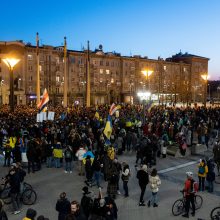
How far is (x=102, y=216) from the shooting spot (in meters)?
9.41

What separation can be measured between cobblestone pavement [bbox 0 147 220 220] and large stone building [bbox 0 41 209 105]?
47.9 m

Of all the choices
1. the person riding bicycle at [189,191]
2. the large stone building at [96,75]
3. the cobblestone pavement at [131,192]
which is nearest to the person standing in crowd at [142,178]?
the cobblestone pavement at [131,192]

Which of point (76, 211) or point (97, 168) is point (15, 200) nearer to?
point (97, 168)

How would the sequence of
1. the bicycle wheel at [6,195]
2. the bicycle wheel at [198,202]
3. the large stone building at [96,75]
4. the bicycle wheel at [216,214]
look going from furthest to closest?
the large stone building at [96,75]
the bicycle wheel at [6,195]
the bicycle wheel at [198,202]
the bicycle wheel at [216,214]

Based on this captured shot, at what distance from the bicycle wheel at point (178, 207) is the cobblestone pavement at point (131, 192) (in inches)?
7.9

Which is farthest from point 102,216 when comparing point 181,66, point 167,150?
point 181,66

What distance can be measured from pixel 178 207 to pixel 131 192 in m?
2.89

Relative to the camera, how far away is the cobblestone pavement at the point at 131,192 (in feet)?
39.7

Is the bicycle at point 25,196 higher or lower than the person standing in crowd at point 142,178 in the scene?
lower

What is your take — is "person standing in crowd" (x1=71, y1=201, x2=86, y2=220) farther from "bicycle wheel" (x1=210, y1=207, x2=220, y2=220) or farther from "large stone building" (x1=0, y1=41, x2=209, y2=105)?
"large stone building" (x1=0, y1=41, x2=209, y2=105)

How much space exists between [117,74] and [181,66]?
26.6 m

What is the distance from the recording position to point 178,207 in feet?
39.1

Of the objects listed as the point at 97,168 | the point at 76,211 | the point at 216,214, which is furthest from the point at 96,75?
the point at 76,211

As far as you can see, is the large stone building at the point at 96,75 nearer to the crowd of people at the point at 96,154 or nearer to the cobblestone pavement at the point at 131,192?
the crowd of people at the point at 96,154
